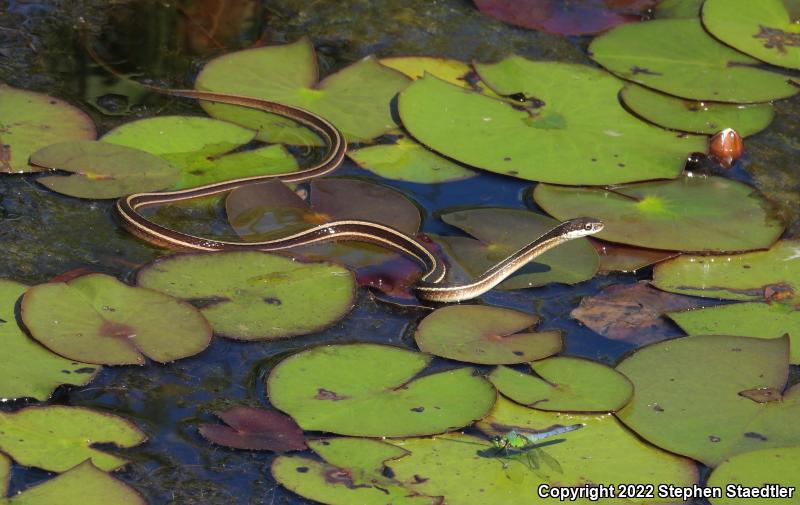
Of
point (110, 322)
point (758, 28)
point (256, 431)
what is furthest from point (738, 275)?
point (110, 322)

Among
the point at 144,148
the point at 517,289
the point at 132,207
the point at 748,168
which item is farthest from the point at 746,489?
the point at 144,148

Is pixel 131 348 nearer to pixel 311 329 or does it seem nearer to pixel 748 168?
pixel 311 329

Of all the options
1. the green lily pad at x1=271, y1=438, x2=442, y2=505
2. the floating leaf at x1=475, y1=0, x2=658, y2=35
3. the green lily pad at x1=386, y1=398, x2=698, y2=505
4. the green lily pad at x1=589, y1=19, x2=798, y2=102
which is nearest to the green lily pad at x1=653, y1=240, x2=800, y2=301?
the green lily pad at x1=386, y1=398, x2=698, y2=505

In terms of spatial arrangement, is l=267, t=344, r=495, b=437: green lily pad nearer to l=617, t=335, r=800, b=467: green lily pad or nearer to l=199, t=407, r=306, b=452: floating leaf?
l=199, t=407, r=306, b=452: floating leaf

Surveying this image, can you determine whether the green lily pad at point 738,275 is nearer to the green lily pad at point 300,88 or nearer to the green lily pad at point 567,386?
the green lily pad at point 567,386

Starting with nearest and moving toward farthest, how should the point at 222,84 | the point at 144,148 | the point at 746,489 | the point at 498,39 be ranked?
the point at 746,489, the point at 144,148, the point at 222,84, the point at 498,39

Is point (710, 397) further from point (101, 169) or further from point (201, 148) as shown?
point (101, 169)
